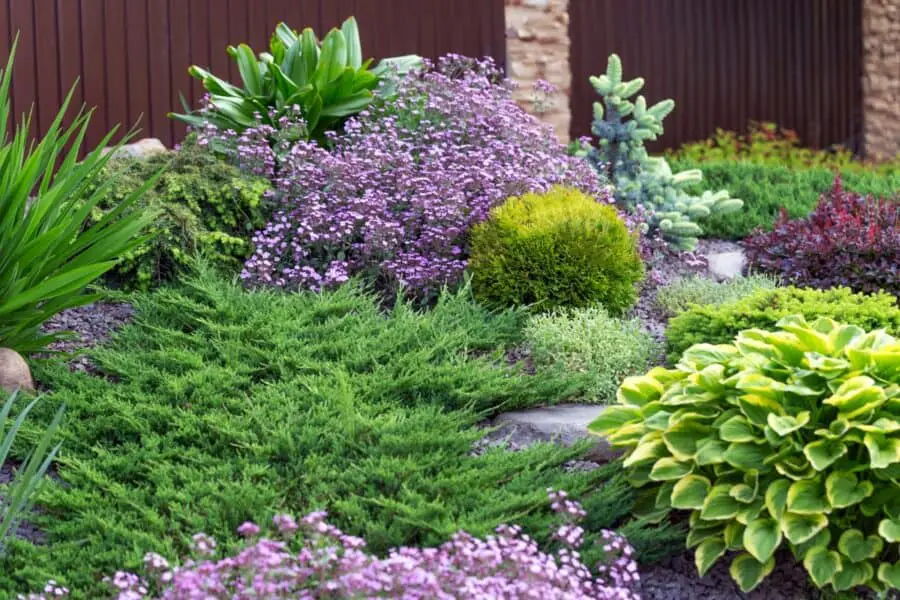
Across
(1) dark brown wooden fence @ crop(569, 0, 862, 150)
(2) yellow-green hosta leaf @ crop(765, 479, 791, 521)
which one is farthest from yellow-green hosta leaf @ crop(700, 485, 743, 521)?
(1) dark brown wooden fence @ crop(569, 0, 862, 150)

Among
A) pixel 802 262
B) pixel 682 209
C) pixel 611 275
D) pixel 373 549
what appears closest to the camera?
pixel 373 549

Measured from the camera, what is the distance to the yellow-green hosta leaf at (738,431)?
152 inches

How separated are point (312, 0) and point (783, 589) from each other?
714 centimetres

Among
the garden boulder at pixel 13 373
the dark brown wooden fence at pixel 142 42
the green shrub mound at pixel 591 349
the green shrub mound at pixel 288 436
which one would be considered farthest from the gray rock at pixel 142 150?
the green shrub mound at pixel 591 349

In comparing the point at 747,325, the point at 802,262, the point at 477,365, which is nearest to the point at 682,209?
the point at 802,262

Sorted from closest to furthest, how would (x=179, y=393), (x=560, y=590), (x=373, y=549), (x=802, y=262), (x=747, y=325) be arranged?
1. (x=560, y=590)
2. (x=373, y=549)
3. (x=179, y=393)
4. (x=747, y=325)
5. (x=802, y=262)

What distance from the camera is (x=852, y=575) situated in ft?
12.3

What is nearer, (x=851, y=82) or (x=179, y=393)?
(x=179, y=393)

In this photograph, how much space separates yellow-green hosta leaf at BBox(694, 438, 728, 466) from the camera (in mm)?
3871

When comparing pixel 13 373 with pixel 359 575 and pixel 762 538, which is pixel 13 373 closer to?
pixel 359 575

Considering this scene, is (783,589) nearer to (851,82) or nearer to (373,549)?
(373,549)

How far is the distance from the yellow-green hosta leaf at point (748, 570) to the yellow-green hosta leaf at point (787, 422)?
16.6 inches

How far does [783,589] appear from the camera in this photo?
157 inches

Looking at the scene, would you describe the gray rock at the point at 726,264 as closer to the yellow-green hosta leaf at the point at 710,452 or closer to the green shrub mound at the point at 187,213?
the green shrub mound at the point at 187,213
